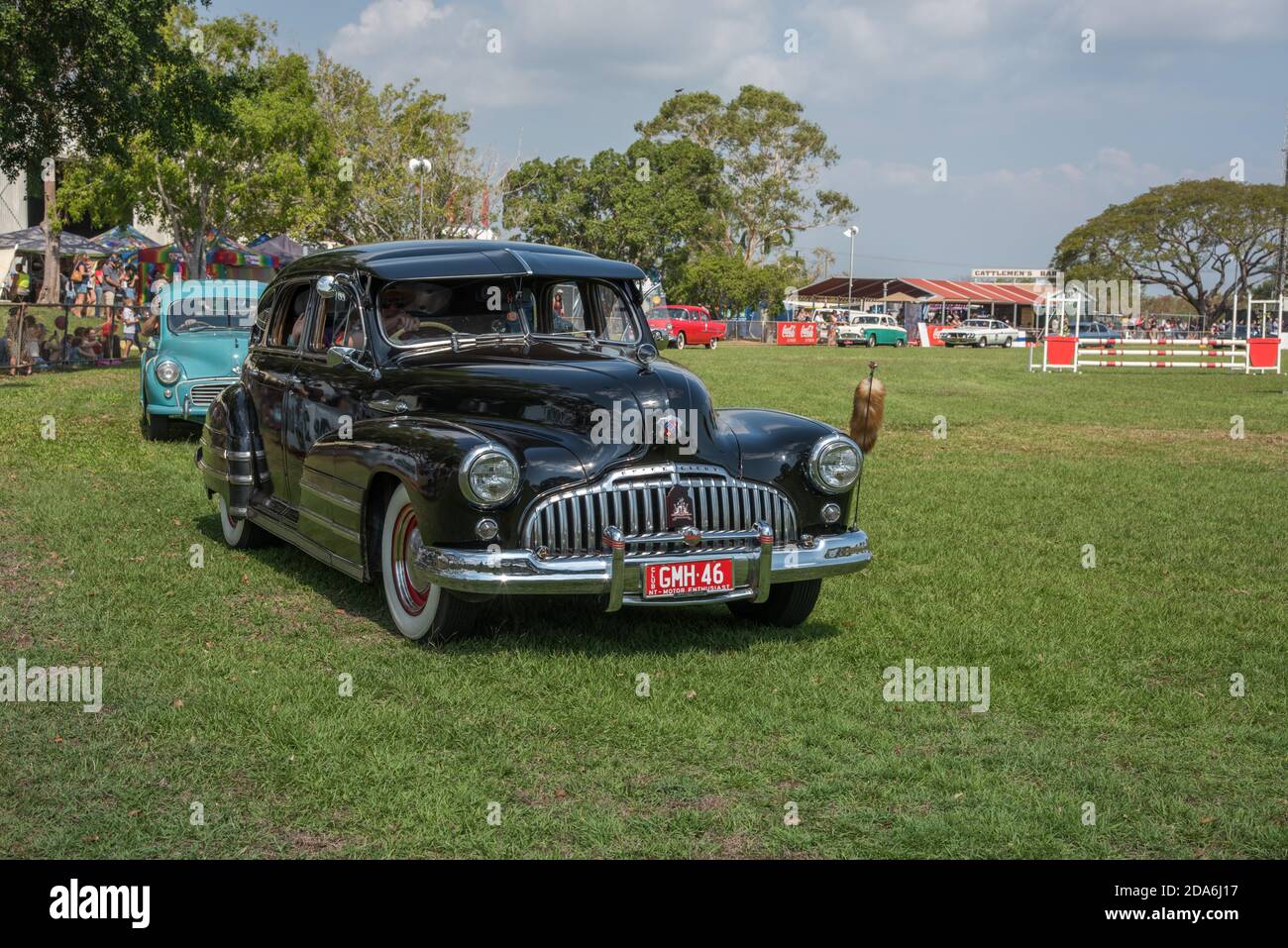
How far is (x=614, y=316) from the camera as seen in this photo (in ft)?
26.6

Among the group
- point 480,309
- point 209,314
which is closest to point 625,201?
point 209,314

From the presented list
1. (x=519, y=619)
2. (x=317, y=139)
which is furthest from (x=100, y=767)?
(x=317, y=139)

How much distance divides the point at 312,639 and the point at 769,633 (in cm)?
234

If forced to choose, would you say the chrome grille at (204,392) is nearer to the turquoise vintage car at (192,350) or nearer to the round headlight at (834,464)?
the turquoise vintage car at (192,350)

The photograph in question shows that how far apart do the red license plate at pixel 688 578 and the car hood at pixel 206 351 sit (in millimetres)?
9754

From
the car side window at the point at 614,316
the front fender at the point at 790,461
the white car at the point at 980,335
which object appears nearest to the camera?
the front fender at the point at 790,461

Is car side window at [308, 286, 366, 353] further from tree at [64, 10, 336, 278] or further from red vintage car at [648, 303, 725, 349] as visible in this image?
red vintage car at [648, 303, 725, 349]

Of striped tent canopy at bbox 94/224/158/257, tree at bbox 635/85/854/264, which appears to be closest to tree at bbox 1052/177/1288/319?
tree at bbox 635/85/854/264

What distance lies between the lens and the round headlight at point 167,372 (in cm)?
1465

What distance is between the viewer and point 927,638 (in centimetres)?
698

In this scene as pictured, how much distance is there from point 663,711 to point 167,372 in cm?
1062

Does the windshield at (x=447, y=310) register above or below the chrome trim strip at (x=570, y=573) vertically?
above

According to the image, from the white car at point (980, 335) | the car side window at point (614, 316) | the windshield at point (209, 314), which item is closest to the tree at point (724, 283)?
the white car at point (980, 335)

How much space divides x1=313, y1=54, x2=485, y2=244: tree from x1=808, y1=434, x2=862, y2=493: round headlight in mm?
44004
